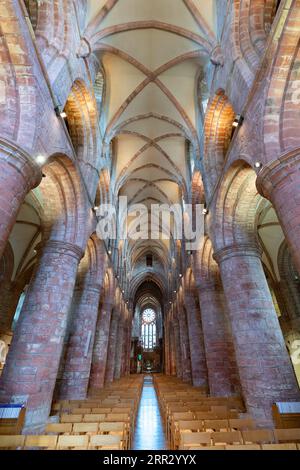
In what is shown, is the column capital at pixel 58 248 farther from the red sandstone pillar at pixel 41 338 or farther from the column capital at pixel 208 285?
the column capital at pixel 208 285

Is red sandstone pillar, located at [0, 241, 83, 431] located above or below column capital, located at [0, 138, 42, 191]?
below

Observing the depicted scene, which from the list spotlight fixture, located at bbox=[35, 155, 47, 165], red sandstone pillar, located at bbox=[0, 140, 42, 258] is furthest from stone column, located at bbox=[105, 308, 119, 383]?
spotlight fixture, located at bbox=[35, 155, 47, 165]

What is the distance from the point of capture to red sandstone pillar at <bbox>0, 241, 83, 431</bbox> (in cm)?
575

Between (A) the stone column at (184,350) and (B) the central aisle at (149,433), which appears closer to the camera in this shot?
(B) the central aisle at (149,433)

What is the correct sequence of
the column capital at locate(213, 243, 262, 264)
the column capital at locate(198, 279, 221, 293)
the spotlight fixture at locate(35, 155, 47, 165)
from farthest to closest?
the column capital at locate(198, 279, 221, 293)
the column capital at locate(213, 243, 262, 264)
the spotlight fixture at locate(35, 155, 47, 165)

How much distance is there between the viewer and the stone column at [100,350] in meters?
12.5

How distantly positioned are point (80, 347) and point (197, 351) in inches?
273

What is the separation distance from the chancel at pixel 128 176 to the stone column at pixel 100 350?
91 millimetres

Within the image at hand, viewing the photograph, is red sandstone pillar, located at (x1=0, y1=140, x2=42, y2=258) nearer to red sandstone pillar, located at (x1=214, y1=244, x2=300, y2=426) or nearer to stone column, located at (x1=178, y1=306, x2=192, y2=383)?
red sandstone pillar, located at (x1=214, y1=244, x2=300, y2=426)

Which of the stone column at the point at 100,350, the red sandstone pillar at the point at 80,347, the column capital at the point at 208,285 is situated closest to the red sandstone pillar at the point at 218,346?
the column capital at the point at 208,285

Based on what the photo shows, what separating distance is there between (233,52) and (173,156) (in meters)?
9.19

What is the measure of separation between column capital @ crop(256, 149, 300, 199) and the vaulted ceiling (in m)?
7.26

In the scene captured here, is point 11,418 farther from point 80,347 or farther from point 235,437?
point 80,347

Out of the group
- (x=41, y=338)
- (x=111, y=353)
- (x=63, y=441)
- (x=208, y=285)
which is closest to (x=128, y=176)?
(x=208, y=285)
